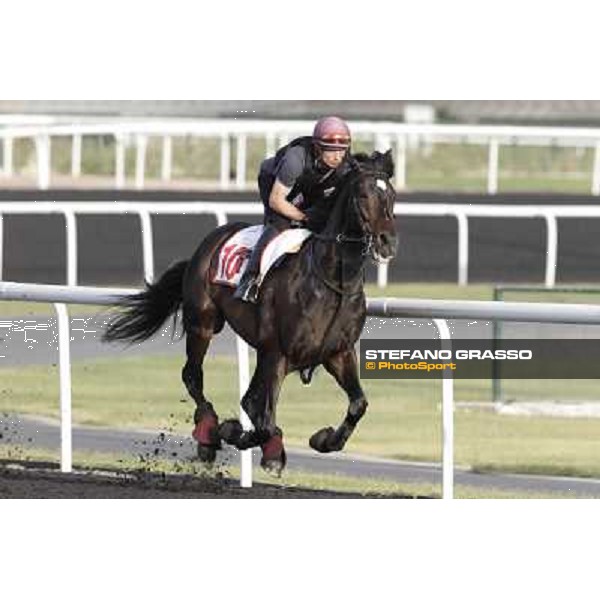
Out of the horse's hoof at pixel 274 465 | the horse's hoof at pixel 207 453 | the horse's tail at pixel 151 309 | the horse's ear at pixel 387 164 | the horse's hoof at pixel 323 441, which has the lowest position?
the horse's hoof at pixel 207 453

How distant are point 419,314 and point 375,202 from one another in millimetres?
1084

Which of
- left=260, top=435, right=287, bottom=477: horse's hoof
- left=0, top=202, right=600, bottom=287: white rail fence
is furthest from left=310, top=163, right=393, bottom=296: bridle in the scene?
left=0, top=202, right=600, bottom=287: white rail fence

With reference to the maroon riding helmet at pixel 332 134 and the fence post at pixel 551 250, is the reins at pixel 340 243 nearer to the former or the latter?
the maroon riding helmet at pixel 332 134

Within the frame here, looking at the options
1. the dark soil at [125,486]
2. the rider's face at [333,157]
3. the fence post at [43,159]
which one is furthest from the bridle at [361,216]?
the fence post at [43,159]

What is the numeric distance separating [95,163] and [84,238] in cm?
1269

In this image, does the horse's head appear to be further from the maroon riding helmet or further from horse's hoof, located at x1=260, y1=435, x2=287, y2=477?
horse's hoof, located at x1=260, y1=435, x2=287, y2=477

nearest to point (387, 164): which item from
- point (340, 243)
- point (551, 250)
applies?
point (340, 243)

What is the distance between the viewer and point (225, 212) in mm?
19438

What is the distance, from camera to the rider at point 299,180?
914 cm

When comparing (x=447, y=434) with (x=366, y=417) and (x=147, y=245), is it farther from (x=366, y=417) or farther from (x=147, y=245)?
(x=147, y=245)

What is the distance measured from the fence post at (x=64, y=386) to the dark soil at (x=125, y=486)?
93 mm

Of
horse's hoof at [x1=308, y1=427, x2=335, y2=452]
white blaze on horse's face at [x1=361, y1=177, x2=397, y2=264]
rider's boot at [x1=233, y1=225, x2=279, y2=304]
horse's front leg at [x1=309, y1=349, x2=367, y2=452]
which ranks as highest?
white blaze on horse's face at [x1=361, y1=177, x2=397, y2=264]

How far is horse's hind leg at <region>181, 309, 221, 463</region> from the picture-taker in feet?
33.0

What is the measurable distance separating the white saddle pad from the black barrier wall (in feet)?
32.7
